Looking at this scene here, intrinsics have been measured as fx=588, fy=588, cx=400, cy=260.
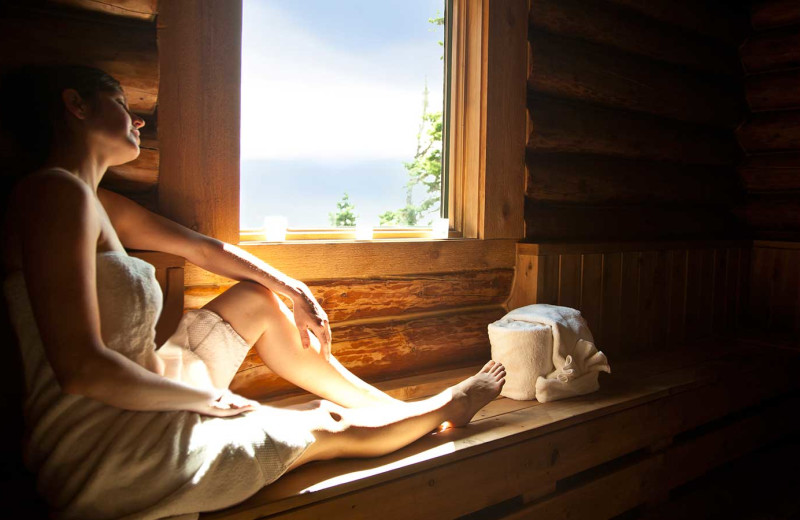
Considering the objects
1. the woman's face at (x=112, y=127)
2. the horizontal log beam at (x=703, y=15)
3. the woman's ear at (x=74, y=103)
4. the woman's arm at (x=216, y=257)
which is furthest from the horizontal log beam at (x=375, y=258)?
the horizontal log beam at (x=703, y=15)

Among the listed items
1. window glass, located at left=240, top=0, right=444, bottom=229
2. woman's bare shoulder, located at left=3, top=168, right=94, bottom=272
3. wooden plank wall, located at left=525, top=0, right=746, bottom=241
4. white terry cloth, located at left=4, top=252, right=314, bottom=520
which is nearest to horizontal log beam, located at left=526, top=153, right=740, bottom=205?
wooden plank wall, located at left=525, top=0, right=746, bottom=241

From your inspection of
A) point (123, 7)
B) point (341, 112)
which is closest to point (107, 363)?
point (123, 7)

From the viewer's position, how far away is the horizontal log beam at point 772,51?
351 centimetres

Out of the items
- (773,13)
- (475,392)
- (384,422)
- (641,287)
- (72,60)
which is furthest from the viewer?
(773,13)

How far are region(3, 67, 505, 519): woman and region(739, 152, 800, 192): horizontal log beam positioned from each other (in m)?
3.31

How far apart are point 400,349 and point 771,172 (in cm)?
283

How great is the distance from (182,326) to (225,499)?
511 mm

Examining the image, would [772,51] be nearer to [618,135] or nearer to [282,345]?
[618,135]

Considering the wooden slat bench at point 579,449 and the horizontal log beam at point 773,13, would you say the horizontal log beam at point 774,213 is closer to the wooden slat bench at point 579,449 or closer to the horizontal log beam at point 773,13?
the wooden slat bench at point 579,449

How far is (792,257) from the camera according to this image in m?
3.62

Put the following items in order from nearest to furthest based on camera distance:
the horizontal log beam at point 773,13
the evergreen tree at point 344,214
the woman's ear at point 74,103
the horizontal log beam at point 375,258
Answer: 1. the woman's ear at point 74,103
2. the horizontal log beam at point 375,258
3. the evergreen tree at point 344,214
4. the horizontal log beam at point 773,13

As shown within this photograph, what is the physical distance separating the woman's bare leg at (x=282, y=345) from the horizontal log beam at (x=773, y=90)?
10.6 ft

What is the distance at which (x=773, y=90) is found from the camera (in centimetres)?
362

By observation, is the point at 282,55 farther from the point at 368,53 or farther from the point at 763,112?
the point at 763,112
